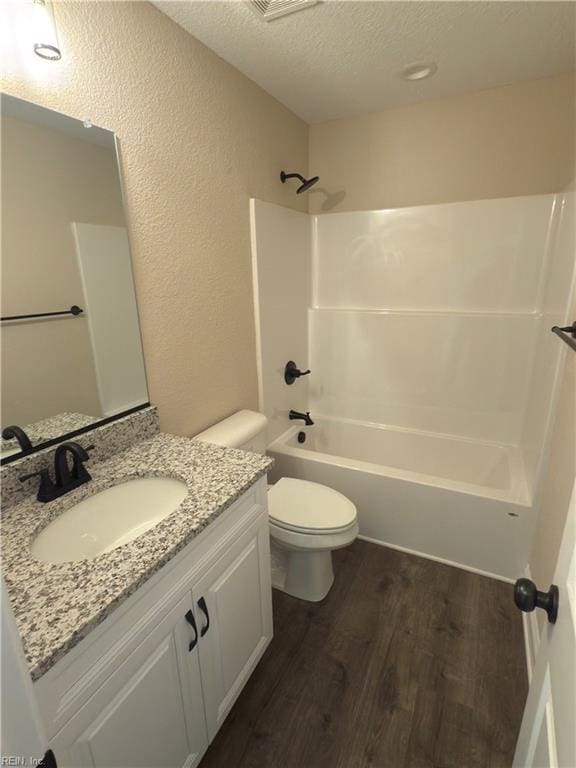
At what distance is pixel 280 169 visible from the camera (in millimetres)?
2234

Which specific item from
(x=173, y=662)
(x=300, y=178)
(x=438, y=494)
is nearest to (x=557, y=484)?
(x=438, y=494)

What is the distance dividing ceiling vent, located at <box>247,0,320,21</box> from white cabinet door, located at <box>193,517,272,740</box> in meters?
1.79

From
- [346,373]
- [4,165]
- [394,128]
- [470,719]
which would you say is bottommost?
[470,719]

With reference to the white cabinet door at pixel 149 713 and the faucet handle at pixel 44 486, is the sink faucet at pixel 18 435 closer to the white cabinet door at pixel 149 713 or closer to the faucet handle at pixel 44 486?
the faucet handle at pixel 44 486

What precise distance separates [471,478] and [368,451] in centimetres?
68

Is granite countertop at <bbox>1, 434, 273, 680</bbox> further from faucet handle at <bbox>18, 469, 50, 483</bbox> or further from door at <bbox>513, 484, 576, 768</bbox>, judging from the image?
door at <bbox>513, 484, 576, 768</bbox>

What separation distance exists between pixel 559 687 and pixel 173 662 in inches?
33.3

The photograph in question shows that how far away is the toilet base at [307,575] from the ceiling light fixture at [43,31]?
1.87 meters

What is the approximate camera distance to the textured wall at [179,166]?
1.17m

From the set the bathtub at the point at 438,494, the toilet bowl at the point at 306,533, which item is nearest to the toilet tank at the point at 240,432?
the toilet bowl at the point at 306,533

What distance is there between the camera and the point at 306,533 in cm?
162

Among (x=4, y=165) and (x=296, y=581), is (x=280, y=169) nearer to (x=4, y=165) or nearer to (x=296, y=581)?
(x=4, y=165)

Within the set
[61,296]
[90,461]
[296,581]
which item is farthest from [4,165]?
[296,581]

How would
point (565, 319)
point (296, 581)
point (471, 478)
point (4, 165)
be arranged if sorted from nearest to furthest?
point (4, 165)
point (565, 319)
point (296, 581)
point (471, 478)
